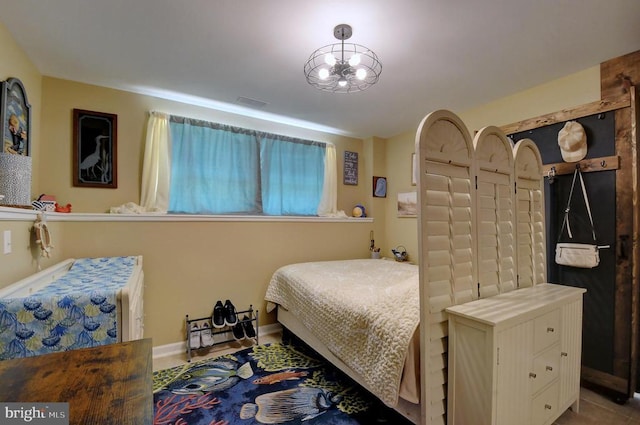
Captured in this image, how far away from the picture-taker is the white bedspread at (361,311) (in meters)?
1.54

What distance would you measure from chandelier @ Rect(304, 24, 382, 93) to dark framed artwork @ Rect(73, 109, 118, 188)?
1.85m

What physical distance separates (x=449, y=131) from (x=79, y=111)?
2.96 m

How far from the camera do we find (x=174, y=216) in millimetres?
2785

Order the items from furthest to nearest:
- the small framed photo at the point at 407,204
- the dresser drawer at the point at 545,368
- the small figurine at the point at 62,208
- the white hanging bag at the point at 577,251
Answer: the small framed photo at the point at 407,204 → the small figurine at the point at 62,208 → the white hanging bag at the point at 577,251 → the dresser drawer at the point at 545,368

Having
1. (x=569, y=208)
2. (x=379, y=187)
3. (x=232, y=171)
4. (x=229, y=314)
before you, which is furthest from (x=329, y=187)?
(x=569, y=208)

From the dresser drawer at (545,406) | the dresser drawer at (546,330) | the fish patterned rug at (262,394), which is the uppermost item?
the dresser drawer at (546,330)

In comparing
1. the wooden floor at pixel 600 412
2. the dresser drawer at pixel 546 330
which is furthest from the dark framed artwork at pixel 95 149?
the wooden floor at pixel 600 412

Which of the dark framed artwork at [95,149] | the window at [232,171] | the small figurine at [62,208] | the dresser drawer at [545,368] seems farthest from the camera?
the window at [232,171]

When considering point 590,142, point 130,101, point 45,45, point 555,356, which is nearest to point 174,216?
point 130,101

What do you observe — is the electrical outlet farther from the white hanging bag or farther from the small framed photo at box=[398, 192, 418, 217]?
the white hanging bag

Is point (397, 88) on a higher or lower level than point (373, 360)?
higher

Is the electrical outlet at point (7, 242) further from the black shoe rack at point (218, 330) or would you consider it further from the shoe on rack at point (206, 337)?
the shoe on rack at point (206, 337)

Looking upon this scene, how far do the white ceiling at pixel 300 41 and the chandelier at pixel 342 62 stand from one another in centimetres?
6

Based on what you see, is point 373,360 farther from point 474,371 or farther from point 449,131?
point 449,131
